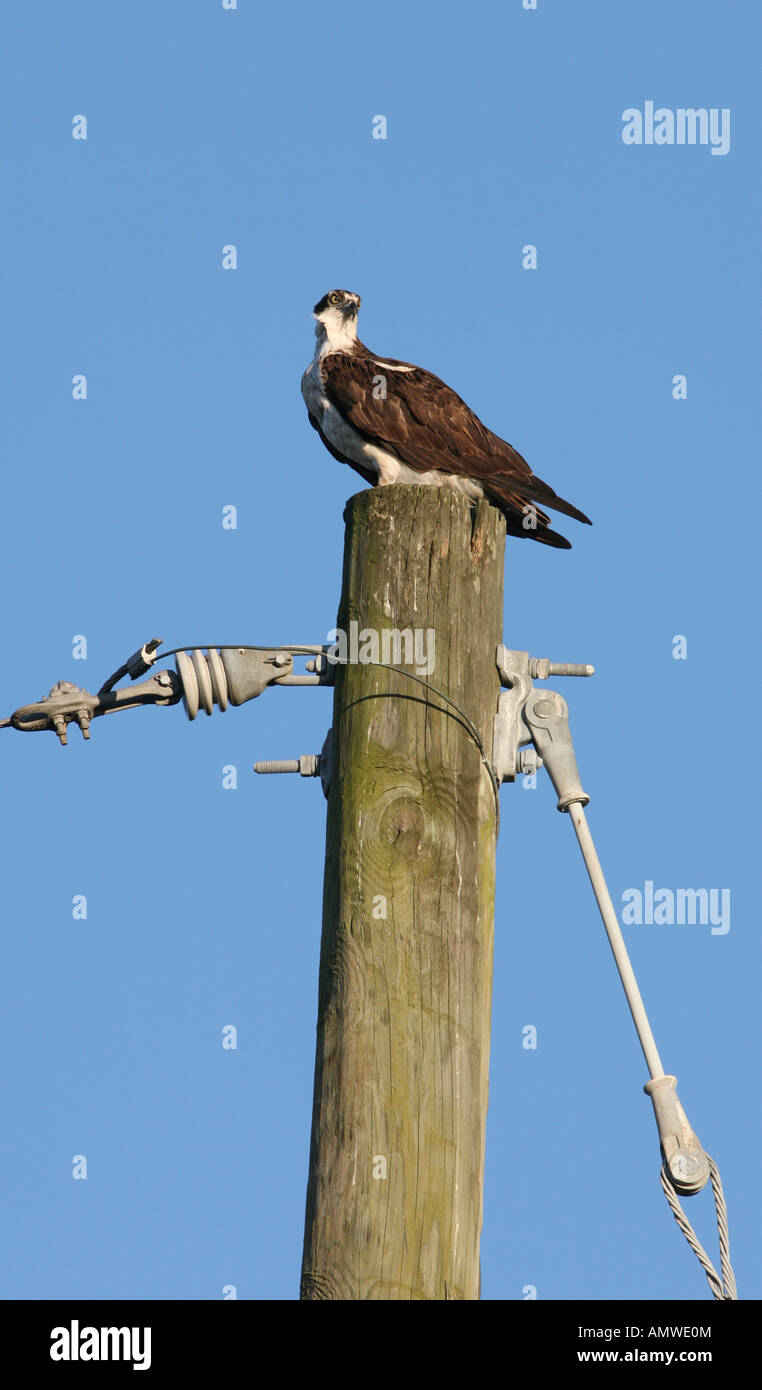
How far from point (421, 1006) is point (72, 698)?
1581 millimetres

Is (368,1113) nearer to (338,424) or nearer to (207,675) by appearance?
(207,675)

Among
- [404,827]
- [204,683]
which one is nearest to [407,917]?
[404,827]

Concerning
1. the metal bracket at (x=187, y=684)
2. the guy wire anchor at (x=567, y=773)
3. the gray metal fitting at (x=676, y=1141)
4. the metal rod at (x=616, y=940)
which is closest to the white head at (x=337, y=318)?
the metal bracket at (x=187, y=684)

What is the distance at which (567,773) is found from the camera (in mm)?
4621

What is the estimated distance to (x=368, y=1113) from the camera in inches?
156

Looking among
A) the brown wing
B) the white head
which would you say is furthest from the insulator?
the white head

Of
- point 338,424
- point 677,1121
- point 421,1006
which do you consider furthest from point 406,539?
point 338,424

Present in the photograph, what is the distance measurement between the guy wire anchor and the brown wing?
202 centimetres

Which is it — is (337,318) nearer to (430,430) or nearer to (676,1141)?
(430,430)

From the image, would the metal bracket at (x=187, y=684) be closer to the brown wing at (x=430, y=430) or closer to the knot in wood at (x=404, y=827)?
the knot in wood at (x=404, y=827)

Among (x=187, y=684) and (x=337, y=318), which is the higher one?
(x=337, y=318)

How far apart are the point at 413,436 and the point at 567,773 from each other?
2.68 meters

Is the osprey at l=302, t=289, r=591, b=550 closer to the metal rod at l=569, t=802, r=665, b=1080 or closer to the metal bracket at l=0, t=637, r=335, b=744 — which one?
the metal bracket at l=0, t=637, r=335, b=744

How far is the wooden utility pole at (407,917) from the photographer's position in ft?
12.9
